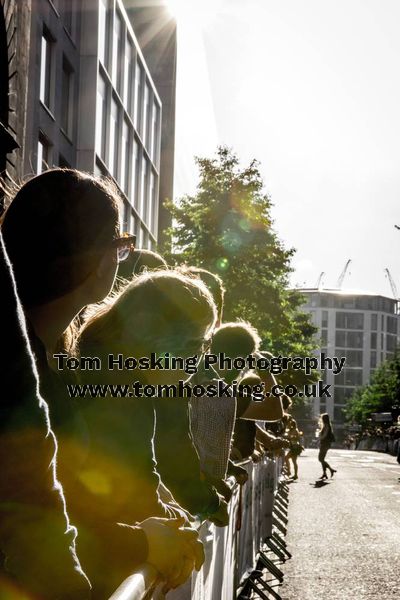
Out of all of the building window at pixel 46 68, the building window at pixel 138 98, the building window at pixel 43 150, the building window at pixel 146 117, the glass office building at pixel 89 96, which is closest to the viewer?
the glass office building at pixel 89 96

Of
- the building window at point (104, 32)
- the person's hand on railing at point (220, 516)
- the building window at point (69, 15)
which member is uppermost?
the building window at point (104, 32)

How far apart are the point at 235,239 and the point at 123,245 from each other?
95.7 ft

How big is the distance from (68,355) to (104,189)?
0.66 meters

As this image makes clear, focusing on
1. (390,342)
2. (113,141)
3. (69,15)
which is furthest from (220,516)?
(390,342)

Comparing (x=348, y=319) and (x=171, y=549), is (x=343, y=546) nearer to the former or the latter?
(x=171, y=549)

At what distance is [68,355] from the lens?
110 inches

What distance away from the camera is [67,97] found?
2588 centimetres

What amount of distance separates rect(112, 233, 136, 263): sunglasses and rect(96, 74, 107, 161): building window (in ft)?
83.6

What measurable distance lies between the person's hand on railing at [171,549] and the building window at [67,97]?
23.2 metres

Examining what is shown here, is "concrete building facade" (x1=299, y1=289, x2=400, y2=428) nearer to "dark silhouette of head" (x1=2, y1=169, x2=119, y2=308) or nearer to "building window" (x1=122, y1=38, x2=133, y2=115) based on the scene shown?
"building window" (x1=122, y1=38, x2=133, y2=115)


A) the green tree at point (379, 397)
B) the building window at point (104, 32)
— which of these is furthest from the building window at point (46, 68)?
the green tree at point (379, 397)

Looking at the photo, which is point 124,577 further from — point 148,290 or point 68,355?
point 148,290

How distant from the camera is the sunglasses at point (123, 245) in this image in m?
2.30

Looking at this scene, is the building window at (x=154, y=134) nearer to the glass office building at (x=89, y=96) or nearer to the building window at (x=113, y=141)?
the glass office building at (x=89, y=96)
